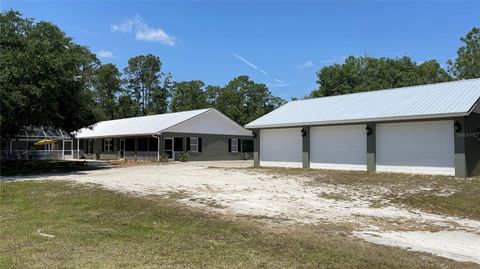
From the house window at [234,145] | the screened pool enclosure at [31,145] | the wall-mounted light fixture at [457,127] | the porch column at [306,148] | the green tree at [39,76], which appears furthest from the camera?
the house window at [234,145]

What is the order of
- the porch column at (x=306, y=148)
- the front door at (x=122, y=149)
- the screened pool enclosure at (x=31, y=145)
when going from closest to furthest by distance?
Answer: the porch column at (x=306, y=148), the screened pool enclosure at (x=31, y=145), the front door at (x=122, y=149)

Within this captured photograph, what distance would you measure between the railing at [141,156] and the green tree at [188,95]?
106 ft

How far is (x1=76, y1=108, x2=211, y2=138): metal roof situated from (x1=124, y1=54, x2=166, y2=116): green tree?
1083 inches

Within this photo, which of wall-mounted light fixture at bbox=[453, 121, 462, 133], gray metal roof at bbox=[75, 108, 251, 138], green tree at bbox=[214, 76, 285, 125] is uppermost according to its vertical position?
green tree at bbox=[214, 76, 285, 125]

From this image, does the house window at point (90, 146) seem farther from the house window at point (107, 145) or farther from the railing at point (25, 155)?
the railing at point (25, 155)

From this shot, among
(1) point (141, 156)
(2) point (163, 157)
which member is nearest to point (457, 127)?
(2) point (163, 157)

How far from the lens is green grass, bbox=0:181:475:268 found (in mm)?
6031

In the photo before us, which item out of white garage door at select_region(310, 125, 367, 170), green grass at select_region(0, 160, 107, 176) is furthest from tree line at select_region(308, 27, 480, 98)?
green grass at select_region(0, 160, 107, 176)

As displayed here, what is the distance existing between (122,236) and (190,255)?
6.04 ft

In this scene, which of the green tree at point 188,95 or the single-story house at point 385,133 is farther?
the green tree at point 188,95

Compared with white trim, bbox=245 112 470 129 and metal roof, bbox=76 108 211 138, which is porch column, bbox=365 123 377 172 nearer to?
white trim, bbox=245 112 470 129

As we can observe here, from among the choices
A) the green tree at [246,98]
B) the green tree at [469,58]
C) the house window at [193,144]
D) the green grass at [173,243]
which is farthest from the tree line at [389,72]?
the green grass at [173,243]

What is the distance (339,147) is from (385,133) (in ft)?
9.14

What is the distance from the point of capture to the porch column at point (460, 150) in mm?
18000
